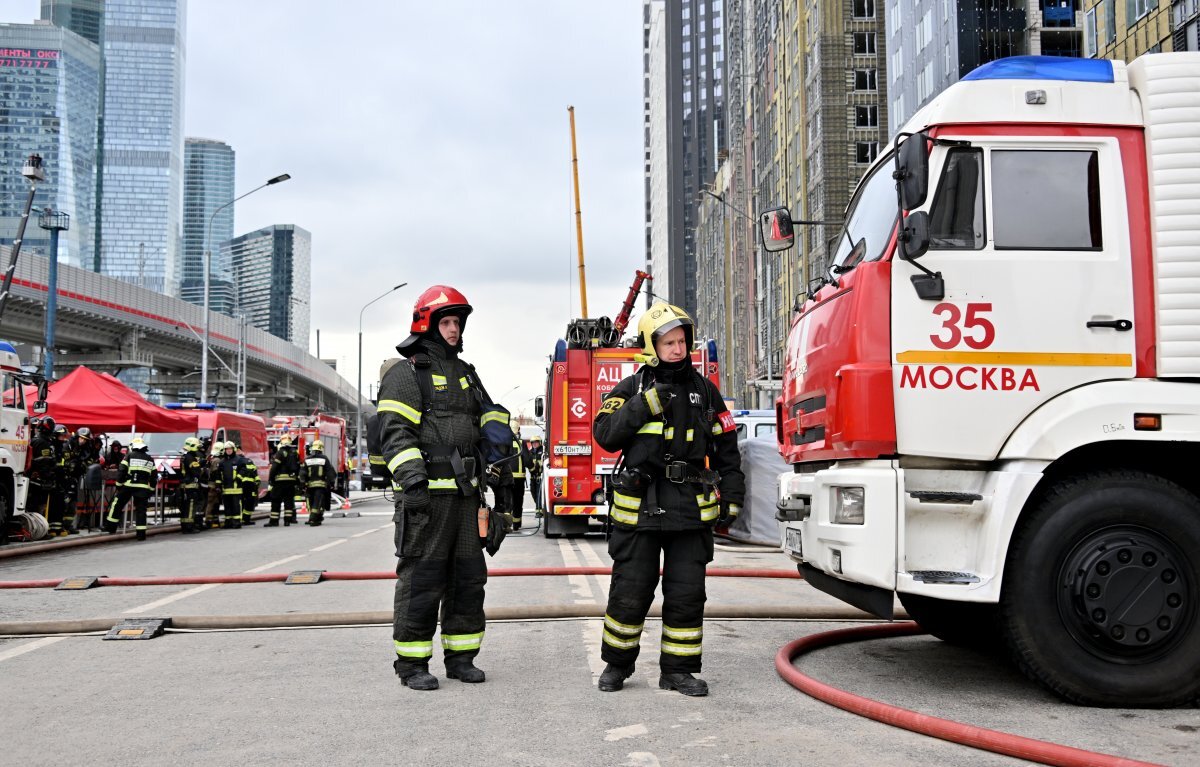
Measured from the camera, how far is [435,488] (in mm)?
5805

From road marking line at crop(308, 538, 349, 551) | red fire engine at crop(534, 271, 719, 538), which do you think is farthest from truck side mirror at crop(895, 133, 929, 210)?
road marking line at crop(308, 538, 349, 551)

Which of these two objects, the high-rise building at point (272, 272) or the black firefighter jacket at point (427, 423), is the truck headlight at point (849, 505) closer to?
the black firefighter jacket at point (427, 423)

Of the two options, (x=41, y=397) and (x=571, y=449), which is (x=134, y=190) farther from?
(x=571, y=449)

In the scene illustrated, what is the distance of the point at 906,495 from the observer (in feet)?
17.0

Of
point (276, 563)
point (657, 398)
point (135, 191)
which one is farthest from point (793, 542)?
point (135, 191)

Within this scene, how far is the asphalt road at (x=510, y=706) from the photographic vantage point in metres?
4.33

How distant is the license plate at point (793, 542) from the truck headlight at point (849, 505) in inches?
24.8

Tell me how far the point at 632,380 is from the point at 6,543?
14061 mm

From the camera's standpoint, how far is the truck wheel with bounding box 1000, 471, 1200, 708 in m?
4.98

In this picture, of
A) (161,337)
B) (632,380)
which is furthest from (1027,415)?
(161,337)

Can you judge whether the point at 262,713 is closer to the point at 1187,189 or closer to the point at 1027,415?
the point at 1027,415

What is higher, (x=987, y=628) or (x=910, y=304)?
(x=910, y=304)

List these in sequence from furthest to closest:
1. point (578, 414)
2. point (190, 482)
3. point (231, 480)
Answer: point (231, 480), point (190, 482), point (578, 414)

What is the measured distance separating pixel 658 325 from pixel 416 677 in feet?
7.07
